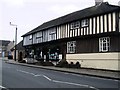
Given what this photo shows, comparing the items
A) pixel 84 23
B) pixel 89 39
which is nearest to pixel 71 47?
pixel 84 23

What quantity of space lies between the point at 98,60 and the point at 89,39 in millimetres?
2930

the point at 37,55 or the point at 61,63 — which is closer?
the point at 61,63

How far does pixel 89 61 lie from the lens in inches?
1188

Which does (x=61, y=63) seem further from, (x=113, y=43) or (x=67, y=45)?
(x=113, y=43)

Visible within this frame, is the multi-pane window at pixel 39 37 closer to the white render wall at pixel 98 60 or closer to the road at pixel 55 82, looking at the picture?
the white render wall at pixel 98 60

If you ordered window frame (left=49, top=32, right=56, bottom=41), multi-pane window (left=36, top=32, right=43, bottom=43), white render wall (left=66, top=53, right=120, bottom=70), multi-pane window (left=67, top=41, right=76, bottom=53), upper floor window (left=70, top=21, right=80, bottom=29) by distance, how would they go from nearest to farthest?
white render wall (left=66, top=53, right=120, bottom=70) < upper floor window (left=70, top=21, right=80, bottom=29) < multi-pane window (left=67, top=41, right=76, bottom=53) < window frame (left=49, top=32, right=56, bottom=41) < multi-pane window (left=36, top=32, right=43, bottom=43)

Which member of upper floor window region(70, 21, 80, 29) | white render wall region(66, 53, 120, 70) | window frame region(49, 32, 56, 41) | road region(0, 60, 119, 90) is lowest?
road region(0, 60, 119, 90)

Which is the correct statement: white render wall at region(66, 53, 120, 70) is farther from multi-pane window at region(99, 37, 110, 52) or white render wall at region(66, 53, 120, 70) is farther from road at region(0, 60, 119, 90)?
road at region(0, 60, 119, 90)

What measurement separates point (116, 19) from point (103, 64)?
15.4ft

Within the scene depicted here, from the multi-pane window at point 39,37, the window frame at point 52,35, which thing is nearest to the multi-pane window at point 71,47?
the window frame at point 52,35

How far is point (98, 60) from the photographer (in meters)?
28.7

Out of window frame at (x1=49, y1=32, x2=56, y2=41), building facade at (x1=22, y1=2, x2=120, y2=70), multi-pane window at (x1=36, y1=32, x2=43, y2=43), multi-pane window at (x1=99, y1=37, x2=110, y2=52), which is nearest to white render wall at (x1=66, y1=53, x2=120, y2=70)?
building facade at (x1=22, y1=2, x2=120, y2=70)

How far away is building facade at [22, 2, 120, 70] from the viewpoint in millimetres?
26844

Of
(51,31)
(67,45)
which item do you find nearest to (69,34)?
(67,45)
